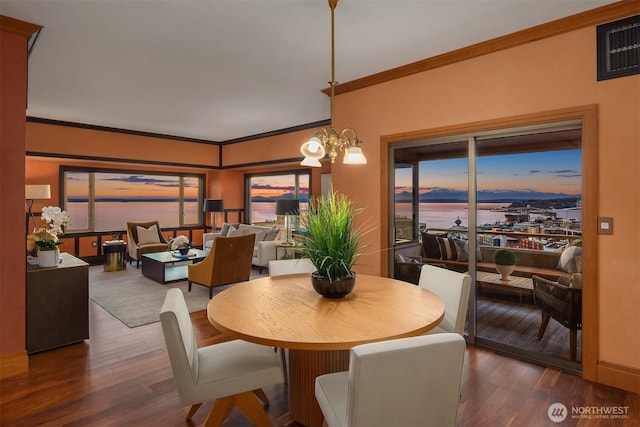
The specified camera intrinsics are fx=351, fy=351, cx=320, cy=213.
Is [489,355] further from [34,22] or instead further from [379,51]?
[34,22]

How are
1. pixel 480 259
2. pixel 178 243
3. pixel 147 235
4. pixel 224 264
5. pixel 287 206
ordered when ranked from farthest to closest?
pixel 147 235
pixel 287 206
pixel 178 243
pixel 224 264
pixel 480 259

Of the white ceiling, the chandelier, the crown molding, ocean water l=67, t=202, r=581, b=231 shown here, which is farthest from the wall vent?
ocean water l=67, t=202, r=581, b=231

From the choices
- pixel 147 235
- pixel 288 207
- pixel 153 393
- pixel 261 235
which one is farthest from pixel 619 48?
pixel 147 235

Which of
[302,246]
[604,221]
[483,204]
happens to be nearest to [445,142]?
[483,204]

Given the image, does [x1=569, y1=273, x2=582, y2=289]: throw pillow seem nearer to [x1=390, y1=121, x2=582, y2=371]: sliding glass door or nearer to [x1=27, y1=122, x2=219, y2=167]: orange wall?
[x1=390, y1=121, x2=582, y2=371]: sliding glass door

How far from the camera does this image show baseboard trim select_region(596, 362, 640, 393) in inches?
95.0

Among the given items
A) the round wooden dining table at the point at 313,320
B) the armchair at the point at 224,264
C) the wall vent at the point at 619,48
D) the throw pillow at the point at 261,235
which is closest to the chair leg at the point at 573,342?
the round wooden dining table at the point at 313,320

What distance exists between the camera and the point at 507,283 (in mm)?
3174

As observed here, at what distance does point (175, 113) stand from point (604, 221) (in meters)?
5.45

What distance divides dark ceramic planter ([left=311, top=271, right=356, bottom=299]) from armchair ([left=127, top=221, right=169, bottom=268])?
5738 millimetres

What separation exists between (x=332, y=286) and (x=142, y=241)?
6.09 m

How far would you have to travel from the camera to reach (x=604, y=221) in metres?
2.51

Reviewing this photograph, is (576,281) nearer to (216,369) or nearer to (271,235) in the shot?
(216,369)

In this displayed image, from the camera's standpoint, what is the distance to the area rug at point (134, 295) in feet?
13.2
